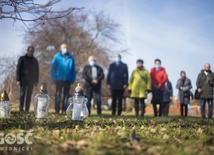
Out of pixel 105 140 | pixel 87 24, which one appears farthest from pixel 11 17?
pixel 87 24

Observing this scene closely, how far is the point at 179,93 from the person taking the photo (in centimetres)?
1185

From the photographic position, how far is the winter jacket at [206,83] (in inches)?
390

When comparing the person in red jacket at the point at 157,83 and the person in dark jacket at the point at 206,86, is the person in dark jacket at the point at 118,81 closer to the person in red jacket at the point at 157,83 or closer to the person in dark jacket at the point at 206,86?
the person in red jacket at the point at 157,83

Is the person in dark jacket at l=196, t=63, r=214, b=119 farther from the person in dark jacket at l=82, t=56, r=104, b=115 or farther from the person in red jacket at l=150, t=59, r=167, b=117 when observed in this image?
the person in dark jacket at l=82, t=56, r=104, b=115

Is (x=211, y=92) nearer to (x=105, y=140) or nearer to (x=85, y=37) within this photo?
(x=105, y=140)

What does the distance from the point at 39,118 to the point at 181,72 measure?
852 cm

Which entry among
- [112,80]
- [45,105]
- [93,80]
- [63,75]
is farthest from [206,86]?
[45,105]

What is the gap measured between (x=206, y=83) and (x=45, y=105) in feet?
23.7

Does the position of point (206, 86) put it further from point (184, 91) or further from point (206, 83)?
point (184, 91)

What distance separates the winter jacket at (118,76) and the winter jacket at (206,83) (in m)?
2.95

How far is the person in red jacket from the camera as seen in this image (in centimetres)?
959

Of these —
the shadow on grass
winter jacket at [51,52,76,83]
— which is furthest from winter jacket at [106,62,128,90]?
the shadow on grass

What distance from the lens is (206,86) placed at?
32.7ft

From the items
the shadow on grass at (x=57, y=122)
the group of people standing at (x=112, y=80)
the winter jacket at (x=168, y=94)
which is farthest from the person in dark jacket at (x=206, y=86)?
the shadow on grass at (x=57, y=122)
